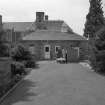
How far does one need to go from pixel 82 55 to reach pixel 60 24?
1453 cm

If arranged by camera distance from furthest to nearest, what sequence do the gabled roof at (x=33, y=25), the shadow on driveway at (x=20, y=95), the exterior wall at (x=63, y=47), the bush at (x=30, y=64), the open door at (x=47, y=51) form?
the gabled roof at (x=33, y=25), the open door at (x=47, y=51), the exterior wall at (x=63, y=47), the bush at (x=30, y=64), the shadow on driveway at (x=20, y=95)

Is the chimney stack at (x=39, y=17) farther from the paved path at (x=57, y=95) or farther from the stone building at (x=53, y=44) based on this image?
the paved path at (x=57, y=95)

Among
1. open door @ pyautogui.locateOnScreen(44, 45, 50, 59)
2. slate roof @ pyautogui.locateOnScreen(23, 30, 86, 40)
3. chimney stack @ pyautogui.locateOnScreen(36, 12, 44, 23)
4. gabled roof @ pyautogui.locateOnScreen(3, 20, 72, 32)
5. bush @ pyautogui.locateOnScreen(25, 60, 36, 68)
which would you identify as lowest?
bush @ pyautogui.locateOnScreen(25, 60, 36, 68)

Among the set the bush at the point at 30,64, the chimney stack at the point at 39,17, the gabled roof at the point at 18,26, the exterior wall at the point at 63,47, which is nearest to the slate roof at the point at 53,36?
the exterior wall at the point at 63,47

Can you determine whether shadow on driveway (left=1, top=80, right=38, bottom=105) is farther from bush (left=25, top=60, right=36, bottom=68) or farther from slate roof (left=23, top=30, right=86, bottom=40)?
slate roof (left=23, top=30, right=86, bottom=40)

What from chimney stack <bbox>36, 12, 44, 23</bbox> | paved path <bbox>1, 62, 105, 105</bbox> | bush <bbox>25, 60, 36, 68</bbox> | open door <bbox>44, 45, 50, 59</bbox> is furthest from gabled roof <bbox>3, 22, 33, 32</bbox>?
paved path <bbox>1, 62, 105, 105</bbox>

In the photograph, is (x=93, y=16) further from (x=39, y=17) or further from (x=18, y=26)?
(x=18, y=26)

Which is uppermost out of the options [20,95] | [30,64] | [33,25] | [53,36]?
[33,25]

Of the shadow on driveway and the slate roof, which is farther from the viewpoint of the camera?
the slate roof

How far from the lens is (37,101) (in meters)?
10.2

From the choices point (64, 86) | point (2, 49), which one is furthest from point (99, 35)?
point (2, 49)

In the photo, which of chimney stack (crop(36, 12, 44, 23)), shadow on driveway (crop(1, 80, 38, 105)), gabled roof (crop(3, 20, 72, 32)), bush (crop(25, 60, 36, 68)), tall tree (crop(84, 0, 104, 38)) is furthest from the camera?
chimney stack (crop(36, 12, 44, 23))

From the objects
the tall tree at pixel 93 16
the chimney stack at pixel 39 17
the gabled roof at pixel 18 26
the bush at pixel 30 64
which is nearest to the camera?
the bush at pixel 30 64

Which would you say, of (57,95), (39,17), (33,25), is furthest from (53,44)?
(57,95)
